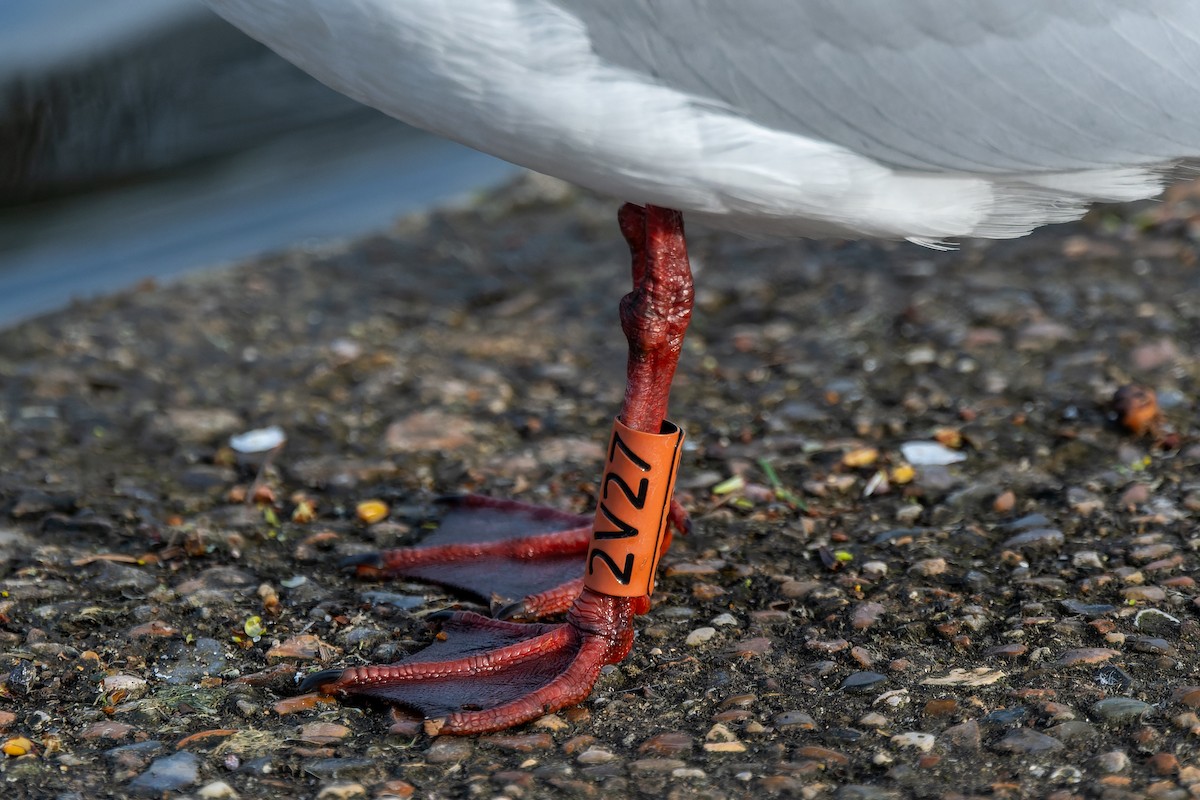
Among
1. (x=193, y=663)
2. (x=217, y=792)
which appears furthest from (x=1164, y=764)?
(x=193, y=663)

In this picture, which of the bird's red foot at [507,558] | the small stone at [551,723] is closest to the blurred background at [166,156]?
the bird's red foot at [507,558]

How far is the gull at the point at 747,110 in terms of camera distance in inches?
97.3

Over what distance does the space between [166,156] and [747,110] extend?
5.17 meters

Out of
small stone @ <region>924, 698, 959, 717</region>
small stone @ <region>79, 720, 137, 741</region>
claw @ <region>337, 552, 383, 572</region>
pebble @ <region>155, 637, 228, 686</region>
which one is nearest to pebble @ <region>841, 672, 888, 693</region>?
small stone @ <region>924, 698, 959, 717</region>

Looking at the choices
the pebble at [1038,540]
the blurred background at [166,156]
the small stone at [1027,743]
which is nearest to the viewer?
the small stone at [1027,743]

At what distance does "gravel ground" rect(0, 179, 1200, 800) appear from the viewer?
2611mm

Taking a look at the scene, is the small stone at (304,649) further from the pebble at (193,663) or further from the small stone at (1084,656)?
the small stone at (1084,656)

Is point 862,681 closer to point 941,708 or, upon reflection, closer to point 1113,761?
point 941,708

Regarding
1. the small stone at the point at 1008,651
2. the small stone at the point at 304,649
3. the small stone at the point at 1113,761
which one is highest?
the small stone at the point at 1113,761

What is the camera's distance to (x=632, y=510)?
2.92 meters

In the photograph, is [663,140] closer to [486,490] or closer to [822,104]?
[822,104]

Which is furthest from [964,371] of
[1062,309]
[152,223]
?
[152,223]

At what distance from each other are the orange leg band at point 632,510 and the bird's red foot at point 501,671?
59mm

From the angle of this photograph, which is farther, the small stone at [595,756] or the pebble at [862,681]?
the pebble at [862,681]
